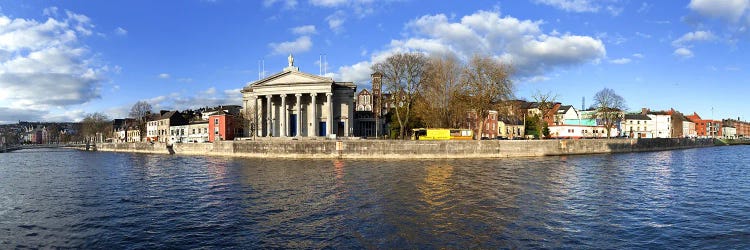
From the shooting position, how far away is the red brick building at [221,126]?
3716 inches

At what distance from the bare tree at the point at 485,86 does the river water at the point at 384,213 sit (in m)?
29.8

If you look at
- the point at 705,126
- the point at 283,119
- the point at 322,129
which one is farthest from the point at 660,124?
the point at 283,119

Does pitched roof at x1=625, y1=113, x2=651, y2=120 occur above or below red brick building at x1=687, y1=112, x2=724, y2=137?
above

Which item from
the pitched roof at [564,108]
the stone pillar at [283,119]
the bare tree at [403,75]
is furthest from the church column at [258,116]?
the pitched roof at [564,108]

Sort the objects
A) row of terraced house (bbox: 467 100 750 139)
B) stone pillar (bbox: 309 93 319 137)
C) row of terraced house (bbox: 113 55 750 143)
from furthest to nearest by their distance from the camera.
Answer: row of terraced house (bbox: 467 100 750 139) < stone pillar (bbox: 309 93 319 137) < row of terraced house (bbox: 113 55 750 143)

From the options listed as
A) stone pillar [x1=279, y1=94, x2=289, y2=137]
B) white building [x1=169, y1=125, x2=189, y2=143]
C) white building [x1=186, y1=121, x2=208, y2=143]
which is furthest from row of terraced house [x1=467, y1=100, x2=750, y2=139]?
white building [x1=169, y1=125, x2=189, y2=143]

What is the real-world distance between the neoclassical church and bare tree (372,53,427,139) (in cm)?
1270

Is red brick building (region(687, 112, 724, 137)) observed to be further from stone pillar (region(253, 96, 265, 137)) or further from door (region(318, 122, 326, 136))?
stone pillar (region(253, 96, 265, 137))

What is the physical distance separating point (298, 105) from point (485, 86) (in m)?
32.7

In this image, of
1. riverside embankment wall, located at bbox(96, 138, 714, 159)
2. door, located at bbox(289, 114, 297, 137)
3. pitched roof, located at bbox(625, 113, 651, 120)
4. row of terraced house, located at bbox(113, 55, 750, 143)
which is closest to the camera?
riverside embankment wall, located at bbox(96, 138, 714, 159)

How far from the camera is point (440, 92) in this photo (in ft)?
216

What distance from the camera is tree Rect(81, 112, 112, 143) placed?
133125 mm

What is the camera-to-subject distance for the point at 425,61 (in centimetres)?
6806

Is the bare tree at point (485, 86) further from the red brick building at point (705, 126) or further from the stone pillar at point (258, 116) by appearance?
the red brick building at point (705, 126)
